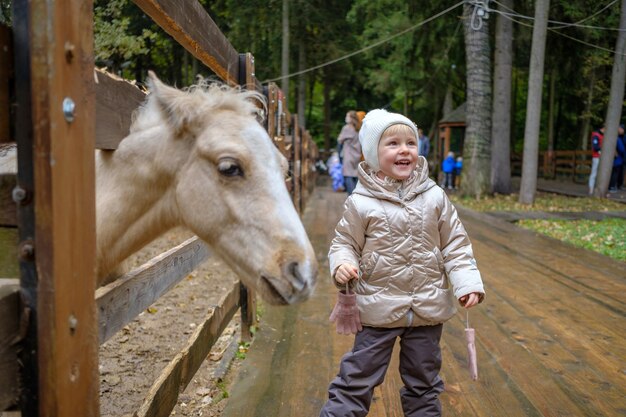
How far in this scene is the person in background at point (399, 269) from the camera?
250 cm

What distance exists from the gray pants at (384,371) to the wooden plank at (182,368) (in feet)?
2.50

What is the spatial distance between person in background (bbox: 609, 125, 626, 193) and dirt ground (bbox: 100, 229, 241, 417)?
14661 millimetres

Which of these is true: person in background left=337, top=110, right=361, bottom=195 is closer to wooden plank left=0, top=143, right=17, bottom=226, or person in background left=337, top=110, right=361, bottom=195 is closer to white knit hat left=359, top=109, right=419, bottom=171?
white knit hat left=359, top=109, right=419, bottom=171

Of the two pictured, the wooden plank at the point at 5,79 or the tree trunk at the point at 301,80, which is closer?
the wooden plank at the point at 5,79

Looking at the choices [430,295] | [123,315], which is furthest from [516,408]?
[123,315]

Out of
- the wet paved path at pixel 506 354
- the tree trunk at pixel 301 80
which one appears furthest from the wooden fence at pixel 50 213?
the tree trunk at pixel 301 80

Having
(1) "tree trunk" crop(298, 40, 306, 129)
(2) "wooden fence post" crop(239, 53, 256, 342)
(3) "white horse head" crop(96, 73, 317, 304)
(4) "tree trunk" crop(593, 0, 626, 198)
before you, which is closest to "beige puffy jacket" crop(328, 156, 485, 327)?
(3) "white horse head" crop(96, 73, 317, 304)

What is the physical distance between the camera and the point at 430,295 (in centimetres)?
251

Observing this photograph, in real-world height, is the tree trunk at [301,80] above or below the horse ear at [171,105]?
above

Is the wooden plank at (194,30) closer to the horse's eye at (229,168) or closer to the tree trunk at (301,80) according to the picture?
the horse's eye at (229,168)

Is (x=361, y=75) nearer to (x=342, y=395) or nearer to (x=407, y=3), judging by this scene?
(x=407, y=3)

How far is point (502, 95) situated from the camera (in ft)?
49.4

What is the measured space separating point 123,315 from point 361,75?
98.1 ft

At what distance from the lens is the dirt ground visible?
350 centimetres
